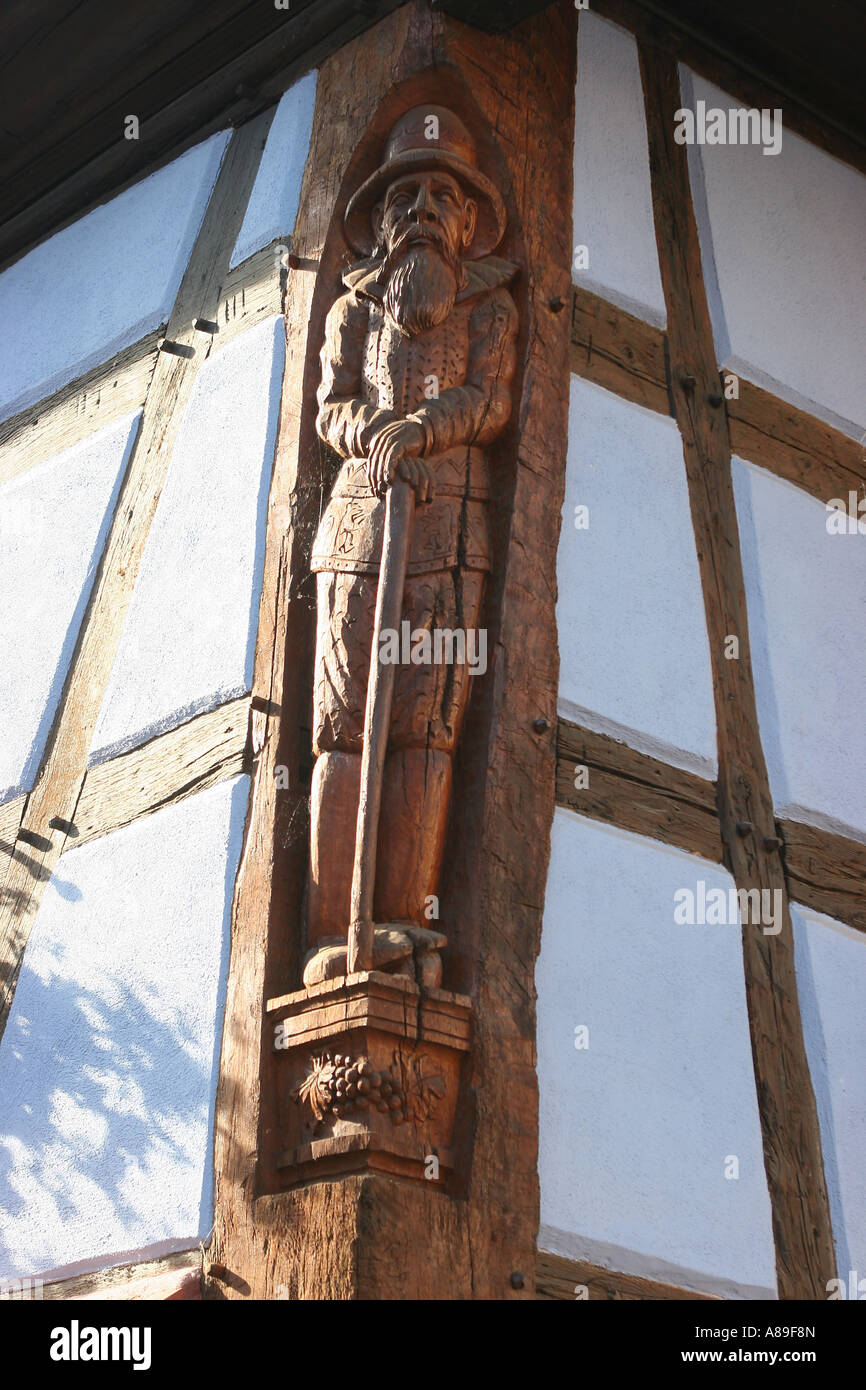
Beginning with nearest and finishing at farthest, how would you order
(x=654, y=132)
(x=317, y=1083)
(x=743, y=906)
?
(x=317, y=1083) < (x=743, y=906) < (x=654, y=132)

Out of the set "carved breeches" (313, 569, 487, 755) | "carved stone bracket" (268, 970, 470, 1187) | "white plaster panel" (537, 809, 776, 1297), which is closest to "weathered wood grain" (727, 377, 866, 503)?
"carved breeches" (313, 569, 487, 755)

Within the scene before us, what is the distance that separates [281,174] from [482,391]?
113cm

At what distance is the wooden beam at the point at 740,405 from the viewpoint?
4.44m

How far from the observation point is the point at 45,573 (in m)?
4.75

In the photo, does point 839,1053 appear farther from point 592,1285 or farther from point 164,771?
point 164,771

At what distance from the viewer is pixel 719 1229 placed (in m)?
3.50

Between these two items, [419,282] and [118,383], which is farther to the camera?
[118,383]

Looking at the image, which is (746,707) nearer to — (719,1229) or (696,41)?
(719,1229)

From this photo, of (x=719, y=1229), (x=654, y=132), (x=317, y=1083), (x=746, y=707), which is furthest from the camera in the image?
(x=654, y=132)

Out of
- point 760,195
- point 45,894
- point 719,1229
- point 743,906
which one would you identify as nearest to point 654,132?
point 760,195

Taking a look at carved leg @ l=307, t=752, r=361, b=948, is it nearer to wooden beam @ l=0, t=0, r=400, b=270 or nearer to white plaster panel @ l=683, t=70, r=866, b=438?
white plaster panel @ l=683, t=70, r=866, b=438

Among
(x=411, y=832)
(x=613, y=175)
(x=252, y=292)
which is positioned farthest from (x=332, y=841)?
(x=613, y=175)

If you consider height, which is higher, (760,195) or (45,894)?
(760,195)

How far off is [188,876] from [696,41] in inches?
121
